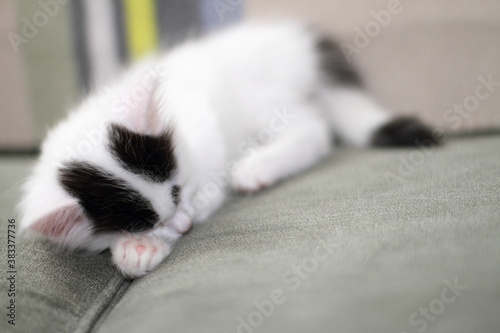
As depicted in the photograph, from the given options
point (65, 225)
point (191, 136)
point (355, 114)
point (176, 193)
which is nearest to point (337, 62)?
point (355, 114)

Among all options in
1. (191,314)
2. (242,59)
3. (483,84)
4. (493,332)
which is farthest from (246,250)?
(483,84)

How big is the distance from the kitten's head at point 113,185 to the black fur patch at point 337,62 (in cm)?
97

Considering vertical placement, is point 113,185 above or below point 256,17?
below

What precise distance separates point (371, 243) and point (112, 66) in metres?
1.45

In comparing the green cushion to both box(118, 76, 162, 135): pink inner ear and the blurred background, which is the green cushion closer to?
box(118, 76, 162, 135): pink inner ear

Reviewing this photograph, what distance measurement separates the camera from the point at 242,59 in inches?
74.9

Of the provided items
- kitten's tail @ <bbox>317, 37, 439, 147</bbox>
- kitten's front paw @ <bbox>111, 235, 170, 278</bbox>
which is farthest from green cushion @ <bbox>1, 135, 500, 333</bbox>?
kitten's tail @ <bbox>317, 37, 439, 147</bbox>

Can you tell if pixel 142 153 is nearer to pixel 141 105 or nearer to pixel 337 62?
pixel 141 105

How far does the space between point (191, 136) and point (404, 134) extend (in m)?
0.73

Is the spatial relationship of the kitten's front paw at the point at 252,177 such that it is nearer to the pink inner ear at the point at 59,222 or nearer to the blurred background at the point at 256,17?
the pink inner ear at the point at 59,222

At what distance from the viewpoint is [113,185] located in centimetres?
112

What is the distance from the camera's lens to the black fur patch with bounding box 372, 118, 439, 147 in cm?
159

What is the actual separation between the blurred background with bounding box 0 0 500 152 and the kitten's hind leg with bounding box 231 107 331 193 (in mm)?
333

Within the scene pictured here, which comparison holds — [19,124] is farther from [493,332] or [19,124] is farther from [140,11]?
[493,332]
